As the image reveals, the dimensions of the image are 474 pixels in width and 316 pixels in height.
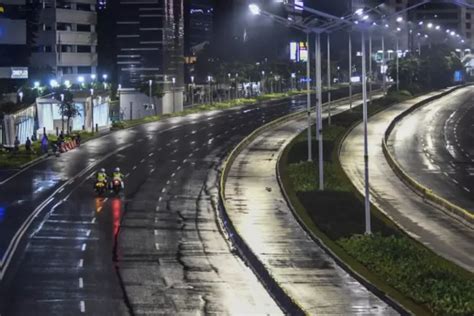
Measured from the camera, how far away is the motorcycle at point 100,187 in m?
52.4

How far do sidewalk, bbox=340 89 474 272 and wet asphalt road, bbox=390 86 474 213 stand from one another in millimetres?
2045

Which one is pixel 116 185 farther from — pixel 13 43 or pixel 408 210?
pixel 13 43

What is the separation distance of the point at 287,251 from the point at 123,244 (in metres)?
6.76

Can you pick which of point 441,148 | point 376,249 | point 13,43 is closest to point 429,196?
point 376,249

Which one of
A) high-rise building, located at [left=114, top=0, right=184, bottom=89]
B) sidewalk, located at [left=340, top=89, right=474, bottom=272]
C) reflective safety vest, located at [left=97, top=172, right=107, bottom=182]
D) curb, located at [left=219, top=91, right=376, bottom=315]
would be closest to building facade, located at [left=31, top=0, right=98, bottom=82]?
high-rise building, located at [left=114, top=0, right=184, bottom=89]

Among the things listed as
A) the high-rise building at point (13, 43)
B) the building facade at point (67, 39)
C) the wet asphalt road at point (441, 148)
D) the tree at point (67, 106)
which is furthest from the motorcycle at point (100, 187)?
the building facade at point (67, 39)

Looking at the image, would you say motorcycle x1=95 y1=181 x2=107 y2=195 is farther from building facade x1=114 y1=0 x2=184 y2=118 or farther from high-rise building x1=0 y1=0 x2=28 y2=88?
building facade x1=114 y1=0 x2=184 y2=118

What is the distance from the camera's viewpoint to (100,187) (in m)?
52.5

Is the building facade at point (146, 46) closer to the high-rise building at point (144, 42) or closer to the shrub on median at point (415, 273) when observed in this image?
the high-rise building at point (144, 42)

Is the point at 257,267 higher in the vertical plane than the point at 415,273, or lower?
lower

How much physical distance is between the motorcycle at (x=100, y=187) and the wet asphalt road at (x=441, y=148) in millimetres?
19464

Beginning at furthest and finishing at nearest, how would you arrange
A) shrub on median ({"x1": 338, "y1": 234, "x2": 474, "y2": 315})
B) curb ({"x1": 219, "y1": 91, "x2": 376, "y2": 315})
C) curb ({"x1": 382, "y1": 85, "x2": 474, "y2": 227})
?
curb ({"x1": 382, "y1": 85, "x2": 474, "y2": 227}) → curb ({"x1": 219, "y1": 91, "x2": 376, "y2": 315}) → shrub on median ({"x1": 338, "y1": 234, "x2": 474, "y2": 315})

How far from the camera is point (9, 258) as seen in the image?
3397 cm

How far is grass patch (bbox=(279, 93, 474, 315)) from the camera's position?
944 inches
